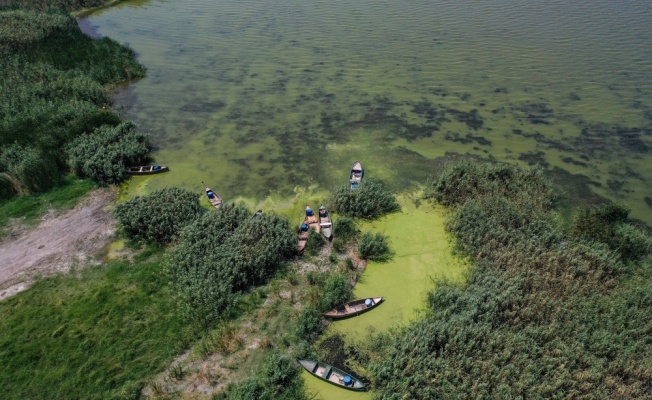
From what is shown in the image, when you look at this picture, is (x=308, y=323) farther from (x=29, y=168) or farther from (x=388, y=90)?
(x=388, y=90)

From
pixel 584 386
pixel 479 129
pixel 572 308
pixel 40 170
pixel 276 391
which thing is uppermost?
pixel 479 129

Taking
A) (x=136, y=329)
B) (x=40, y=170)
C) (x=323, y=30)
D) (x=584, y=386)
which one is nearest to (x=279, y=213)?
(x=136, y=329)

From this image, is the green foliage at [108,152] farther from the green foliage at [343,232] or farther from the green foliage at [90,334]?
the green foliage at [343,232]

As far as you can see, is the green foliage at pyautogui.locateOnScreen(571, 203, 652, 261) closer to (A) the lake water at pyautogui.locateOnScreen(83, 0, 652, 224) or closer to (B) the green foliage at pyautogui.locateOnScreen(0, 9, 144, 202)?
(A) the lake water at pyautogui.locateOnScreen(83, 0, 652, 224)

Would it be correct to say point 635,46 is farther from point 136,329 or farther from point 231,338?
point 136,329

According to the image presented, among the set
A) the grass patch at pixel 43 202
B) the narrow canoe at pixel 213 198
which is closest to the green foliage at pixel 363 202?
the narrow canoe at pixel 213 198

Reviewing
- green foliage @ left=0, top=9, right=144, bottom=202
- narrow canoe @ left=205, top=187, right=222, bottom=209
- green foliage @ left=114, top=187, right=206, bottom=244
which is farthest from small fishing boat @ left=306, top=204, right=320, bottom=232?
green foliage @ left=0, top=9, right=144, bottom=202

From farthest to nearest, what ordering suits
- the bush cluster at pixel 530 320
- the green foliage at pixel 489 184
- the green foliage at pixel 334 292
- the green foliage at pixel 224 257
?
1. the green foliage at pixel 489 184
2. the green foliage at pixel 224 257
3. the green foliage at pixel 334 292
4. the bush cluster at pixel 530 320

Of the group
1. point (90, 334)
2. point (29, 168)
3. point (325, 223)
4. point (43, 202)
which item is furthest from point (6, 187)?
point (325, 223)
